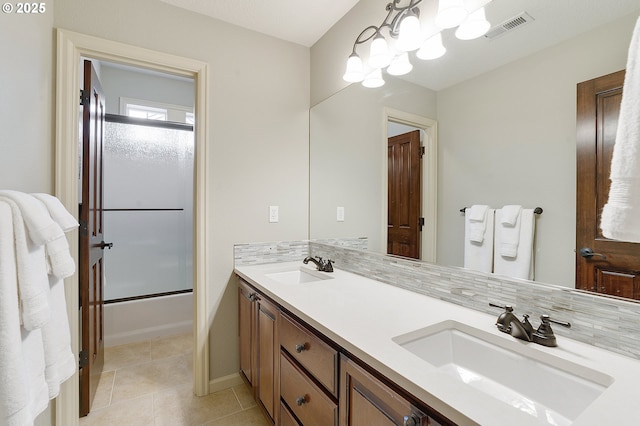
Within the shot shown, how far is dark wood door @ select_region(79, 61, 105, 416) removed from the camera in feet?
5.70

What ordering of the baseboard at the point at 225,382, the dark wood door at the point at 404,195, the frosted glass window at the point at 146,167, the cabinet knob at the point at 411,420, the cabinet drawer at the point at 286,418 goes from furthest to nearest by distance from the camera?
1. the frosted glass window at the point at 146,167
2. the baseboard at the point at 225,382
3. the dark wood door at the point at 404,195
4. the cabinet drawer at the point at 286,418
5. the cabinet knob at the point at 411,420

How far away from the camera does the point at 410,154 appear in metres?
A: 1.57

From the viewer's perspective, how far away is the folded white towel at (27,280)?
78 centimetres

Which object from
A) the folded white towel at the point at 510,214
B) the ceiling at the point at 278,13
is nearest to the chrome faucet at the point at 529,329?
the folded white towel at the point at 510,214

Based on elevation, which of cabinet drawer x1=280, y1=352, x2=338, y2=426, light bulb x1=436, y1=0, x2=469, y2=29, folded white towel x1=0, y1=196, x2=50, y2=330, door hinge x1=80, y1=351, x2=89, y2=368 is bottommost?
door hinge x1=80, y1=351, x2=89, y2=368

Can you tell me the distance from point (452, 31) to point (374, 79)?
0.54 meters

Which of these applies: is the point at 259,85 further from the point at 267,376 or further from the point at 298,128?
the point at 267,376

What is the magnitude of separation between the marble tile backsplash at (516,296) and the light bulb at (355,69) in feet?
3.40

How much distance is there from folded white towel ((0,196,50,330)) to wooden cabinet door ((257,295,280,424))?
0.88 metres

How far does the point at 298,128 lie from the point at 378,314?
1.65 meters

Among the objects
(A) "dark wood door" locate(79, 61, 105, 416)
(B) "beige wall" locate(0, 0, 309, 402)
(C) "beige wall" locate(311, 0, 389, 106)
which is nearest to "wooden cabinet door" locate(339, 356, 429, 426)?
(B) "beige wall" locate(0, 0, 309, 402)

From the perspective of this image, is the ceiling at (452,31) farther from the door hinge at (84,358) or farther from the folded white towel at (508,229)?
the door hinge at (84,358)

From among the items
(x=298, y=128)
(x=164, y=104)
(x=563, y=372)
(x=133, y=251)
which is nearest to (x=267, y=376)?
(x=563, y=372)

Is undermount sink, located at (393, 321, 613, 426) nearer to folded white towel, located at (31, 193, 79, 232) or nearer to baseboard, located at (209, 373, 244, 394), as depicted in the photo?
folded white towel, located at (31, 193, 79, 232)
